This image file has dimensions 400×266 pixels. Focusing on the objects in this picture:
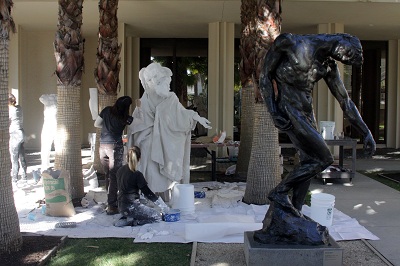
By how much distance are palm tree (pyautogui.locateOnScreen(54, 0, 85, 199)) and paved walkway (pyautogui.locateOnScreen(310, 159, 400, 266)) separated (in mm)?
4360

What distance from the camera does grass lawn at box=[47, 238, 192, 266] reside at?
16.0 ft

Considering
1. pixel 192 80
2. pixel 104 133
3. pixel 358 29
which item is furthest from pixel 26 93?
pixel 358 29

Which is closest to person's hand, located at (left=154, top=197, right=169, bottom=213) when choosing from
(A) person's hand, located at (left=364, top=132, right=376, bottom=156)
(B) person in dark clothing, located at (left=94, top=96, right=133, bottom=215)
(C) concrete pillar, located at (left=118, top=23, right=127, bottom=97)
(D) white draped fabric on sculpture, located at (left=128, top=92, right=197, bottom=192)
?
(D) white draped fabric on sculpture, located at (left=128, top=92, right=197, bottom=192)

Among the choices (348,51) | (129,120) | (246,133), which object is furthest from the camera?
(246,133)

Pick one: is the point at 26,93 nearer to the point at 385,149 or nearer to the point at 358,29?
the point at 358,29

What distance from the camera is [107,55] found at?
9.72m

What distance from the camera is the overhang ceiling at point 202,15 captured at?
11.6m

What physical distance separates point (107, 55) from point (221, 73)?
4570mm

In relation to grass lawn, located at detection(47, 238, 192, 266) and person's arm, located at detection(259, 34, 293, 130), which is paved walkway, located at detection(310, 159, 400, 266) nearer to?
person's arm, located at detection(259, 34, 293, 130)

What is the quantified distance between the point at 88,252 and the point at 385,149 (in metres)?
13.1

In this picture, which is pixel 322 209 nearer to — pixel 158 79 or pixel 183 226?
pixel 183 226

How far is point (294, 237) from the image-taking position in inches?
178

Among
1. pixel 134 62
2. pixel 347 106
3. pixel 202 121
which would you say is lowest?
pixel 202 121

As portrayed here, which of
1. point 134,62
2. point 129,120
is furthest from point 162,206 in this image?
point 134,62
